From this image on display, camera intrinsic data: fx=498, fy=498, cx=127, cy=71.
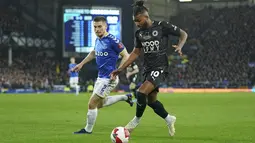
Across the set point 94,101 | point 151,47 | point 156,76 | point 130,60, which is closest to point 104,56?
point 94,101

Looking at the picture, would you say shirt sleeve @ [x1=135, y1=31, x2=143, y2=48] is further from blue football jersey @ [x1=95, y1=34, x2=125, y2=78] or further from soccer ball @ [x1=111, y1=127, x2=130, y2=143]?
soccer ball @ [x1=111, y1=127, x2=130, y2=143]

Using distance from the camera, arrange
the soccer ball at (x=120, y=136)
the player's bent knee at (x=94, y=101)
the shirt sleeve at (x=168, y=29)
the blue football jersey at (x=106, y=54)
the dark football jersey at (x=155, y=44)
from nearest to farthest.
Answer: the soccer ball at (x=120, y=136)
the dark football jersey at (x=155, y=44)
the shirt sleeve at (x=168, y=29)
the player's bent knee at (x=94, y=101)
the blue football jersey at (x=106, y=54)

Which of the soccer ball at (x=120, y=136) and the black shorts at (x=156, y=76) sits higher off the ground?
the black shorts at (x=156, y=76)

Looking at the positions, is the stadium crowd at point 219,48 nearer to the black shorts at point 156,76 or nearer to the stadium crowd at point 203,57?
the stadium crowd at point 203,57

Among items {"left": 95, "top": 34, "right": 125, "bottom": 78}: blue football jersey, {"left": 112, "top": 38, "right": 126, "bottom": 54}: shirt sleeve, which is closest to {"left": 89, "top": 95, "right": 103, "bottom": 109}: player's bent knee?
{"left": 95, "top": 34, "right": 125, "bottom": 78}: blue football jersey

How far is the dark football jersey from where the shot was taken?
9.66 meters

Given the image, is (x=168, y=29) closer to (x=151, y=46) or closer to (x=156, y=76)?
(x=151, y=46)

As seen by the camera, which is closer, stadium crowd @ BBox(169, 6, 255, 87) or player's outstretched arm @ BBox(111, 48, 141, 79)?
player's outstretched arm @ BBox(111, 48, 141, 79)

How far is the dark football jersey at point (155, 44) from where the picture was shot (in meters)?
9.66

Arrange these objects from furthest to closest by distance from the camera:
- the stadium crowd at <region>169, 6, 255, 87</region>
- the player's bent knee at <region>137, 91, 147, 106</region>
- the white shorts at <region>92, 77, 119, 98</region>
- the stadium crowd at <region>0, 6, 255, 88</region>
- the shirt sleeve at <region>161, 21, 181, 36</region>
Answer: the stadium crowd at <region>169, 6, 255, 87</region> < the stadium crowd at <region>0, 6, 255, 88</region> < the white shorts at <region>92, 77, 119, 98</region> < the shirt sleeve at <region>161, 21, 181, 36</region> < the player's bent knee at <region>137, 91, 147, 106</region>

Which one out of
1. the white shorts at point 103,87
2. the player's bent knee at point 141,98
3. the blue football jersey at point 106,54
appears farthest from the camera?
the blue football jersey at point 106,54

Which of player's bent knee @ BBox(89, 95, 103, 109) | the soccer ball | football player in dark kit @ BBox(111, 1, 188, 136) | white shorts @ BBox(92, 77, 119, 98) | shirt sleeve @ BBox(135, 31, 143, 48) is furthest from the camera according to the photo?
white shorts @ BBox(92, 77, 119, 98)

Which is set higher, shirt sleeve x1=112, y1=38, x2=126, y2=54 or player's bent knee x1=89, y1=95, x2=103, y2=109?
shirt sleeve x1=112, y1=38, x2=126, y2=54

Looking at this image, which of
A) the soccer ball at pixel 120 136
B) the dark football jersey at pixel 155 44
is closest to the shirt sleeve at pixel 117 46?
the dark football jersey at pixel 155 44
